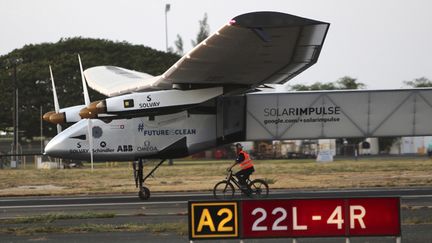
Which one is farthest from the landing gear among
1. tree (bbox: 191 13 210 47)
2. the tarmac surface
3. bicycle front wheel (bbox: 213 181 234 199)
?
tree (bbox: 191 13 210 47)

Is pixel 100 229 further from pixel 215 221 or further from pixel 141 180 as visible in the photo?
pixel 141 180

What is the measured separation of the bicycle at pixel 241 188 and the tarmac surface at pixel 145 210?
3.07 feet

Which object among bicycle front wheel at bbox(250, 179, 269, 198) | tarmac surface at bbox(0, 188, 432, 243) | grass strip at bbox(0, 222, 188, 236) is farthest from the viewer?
bicycle front wheel at bbox(250, 179, 269, 198)

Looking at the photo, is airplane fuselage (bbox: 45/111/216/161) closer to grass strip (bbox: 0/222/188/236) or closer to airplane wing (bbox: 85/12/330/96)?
airplane wing (bbox: 85/12/330/96)

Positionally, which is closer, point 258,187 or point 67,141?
point 258,187

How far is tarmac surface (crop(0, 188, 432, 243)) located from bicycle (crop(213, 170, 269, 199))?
94 cm

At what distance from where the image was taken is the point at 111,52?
74.0 metres

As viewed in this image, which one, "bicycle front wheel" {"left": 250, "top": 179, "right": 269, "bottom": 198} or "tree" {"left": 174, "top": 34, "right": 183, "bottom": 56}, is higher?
"tree" {"left": 174, "top": 34, "right": 183, "bottom": 56}

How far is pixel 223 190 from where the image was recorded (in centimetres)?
2372

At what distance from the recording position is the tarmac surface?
1545 cm

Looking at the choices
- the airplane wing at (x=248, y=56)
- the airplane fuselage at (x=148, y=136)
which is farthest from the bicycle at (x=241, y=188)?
the airplane wing at (x=248, y=56)

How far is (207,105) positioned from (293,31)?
691 centimetres

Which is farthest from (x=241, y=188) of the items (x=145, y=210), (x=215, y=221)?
(x=215, y=221)

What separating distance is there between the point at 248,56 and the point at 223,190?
4465mm
